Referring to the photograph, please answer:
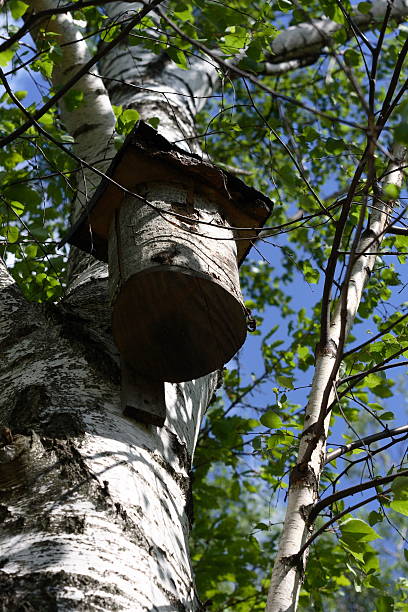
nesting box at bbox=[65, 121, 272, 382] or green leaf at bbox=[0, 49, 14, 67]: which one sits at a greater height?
green leaf at bbox=[0, 49, 14, 67]

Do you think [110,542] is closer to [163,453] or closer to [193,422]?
[163,453]

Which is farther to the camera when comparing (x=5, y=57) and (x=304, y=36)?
(x=304, y=36)

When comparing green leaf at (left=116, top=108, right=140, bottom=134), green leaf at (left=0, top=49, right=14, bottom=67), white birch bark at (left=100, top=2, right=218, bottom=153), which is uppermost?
white birch bark at (left=100, top=2, right=218, bottom=153)

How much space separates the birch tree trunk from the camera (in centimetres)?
128

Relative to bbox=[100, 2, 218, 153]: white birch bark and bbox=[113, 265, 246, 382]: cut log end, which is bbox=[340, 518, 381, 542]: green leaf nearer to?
bbox=[113, 265, 246, 382]: cut log end

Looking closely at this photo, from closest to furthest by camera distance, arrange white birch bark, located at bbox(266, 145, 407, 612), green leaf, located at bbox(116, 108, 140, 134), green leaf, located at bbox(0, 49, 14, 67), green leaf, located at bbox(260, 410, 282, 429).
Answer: white birch bark, located at bbox(266, 145, 407, 612) → green leaf, located at bbox(0, 49, 14, 67) → green leaf, located at bbox(260, 410, 282, 429) → green leaf, located at bbox(116, 108, 140, 134)

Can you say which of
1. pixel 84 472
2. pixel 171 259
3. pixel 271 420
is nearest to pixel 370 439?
pixel 271 420

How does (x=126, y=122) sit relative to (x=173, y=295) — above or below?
above

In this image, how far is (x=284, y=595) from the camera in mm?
1658

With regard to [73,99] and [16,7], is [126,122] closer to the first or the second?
[73,99]

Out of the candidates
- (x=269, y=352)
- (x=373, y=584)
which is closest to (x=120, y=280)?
(x=373, y=584)

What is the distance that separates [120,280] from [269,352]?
327cm

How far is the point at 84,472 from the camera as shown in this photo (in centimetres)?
148

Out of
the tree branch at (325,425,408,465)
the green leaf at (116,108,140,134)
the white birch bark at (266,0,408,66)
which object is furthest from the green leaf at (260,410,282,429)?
the white birch bark at (266,0,408,66)
